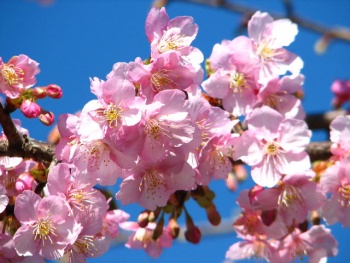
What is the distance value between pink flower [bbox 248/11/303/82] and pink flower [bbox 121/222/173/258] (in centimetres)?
99

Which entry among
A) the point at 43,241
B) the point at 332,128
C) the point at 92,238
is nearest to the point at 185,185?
the point at 92,238

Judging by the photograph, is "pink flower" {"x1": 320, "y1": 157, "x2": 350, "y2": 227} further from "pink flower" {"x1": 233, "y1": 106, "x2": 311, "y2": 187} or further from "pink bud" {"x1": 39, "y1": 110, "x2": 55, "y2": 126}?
"pink bud" {"x1": 39, "y1": 110, "x2": 55, "y2": 126}

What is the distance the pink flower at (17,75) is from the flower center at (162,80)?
56 cm

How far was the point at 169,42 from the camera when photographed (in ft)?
7.70

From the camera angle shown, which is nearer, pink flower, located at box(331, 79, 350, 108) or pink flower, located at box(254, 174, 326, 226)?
pink flower, located at box(254, 174, 326, 226)

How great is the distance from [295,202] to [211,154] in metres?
0.47

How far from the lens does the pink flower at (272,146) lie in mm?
2504

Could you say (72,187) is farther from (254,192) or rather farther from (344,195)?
(344,195)

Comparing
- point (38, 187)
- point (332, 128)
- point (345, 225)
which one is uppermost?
point (332, 128)

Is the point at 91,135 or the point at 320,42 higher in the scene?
the point at 320,42

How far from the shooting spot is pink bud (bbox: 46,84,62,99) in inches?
95.3

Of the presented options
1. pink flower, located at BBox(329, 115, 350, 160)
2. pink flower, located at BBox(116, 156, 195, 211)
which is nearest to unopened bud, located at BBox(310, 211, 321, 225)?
pink flower, located at BBox(329, 115, 350, 160)

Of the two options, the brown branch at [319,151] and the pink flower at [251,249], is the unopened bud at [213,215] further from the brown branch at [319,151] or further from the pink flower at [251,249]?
the brown branch at [319,151]

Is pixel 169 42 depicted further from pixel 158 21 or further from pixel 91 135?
pixel 91 135
